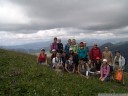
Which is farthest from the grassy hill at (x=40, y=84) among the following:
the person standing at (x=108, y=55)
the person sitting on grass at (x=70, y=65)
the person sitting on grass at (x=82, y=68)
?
the person standing at (x=108, y=55)

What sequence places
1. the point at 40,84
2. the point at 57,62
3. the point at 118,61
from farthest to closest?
the point at 118,61, the point at 57,62, the point at 40,84

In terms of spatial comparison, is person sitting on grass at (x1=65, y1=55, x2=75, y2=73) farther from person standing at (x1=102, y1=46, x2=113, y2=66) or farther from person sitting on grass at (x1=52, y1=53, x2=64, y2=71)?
person standing at (x1=102, y1=46, x2=113, y2=66)

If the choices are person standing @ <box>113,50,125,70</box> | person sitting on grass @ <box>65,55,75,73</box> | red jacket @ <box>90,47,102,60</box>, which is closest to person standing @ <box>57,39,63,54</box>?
person sitting on grass @ <box>65,55,75,73</box>

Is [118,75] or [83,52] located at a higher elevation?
[83,52]

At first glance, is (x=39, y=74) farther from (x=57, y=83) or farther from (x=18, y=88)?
(x=18, y=88)

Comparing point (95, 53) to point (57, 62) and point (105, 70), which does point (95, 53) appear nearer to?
point (105, 70)

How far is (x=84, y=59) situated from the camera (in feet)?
83.5

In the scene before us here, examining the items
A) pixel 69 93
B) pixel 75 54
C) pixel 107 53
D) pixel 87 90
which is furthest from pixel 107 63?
pixel 69 93

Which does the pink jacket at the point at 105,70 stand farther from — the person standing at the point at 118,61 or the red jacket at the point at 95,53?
the red jacket at the point at 95,53

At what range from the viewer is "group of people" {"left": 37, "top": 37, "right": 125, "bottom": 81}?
974 inches

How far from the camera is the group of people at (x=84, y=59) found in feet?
81.1

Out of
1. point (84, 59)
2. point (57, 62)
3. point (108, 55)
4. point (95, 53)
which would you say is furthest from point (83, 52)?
point (57, 62)

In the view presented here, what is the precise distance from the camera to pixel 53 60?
24625 mm

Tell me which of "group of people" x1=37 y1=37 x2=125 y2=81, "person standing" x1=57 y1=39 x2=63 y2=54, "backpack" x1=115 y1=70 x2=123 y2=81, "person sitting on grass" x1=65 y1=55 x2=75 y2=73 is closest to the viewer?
"group of people" x1=37 y1=37 x2=125 y2=81
